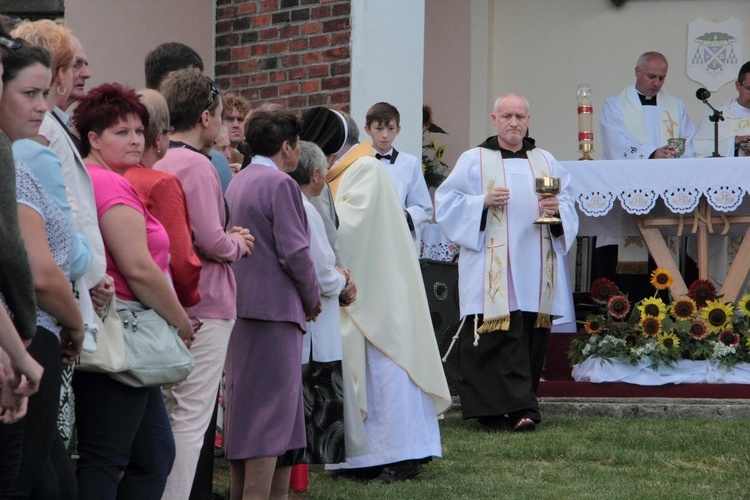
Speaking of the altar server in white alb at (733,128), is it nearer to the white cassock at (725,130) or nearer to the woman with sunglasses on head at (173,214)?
the white cassock at (725,130)

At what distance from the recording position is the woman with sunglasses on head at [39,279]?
2.92m

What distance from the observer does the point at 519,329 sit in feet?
25.0

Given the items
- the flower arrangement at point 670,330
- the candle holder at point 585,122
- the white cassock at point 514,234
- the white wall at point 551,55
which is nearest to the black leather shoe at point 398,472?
the white cassock at point 514,234

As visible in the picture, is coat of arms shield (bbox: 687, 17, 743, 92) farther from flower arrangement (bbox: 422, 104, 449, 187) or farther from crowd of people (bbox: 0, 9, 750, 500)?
crowd of people (bbox: 0, 9, 750, 500)

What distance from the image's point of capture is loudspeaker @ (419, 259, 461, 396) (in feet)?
27.6

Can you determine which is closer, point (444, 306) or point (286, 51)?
point (286, 51)

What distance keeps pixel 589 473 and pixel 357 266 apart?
1.52 meters

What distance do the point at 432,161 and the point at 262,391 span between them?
7216mm

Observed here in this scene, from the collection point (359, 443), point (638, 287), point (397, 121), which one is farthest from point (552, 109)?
point (359, 443)

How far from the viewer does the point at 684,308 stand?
26.7 ft

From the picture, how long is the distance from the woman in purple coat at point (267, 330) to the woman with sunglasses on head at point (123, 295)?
778mm

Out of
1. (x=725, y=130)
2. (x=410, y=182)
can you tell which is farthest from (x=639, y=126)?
(x=410, y=182)

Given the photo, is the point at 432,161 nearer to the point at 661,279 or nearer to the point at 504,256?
the point at 661,279

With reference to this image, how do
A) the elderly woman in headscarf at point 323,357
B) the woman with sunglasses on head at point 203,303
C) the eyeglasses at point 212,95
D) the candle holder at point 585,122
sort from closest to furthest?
1. the woman with sunglasses on head at point 203,303
2. the eyeglasses at point 212,95
3. the elderly woman in headscarf at point 323,357
4. the candle holder at point 585,122
